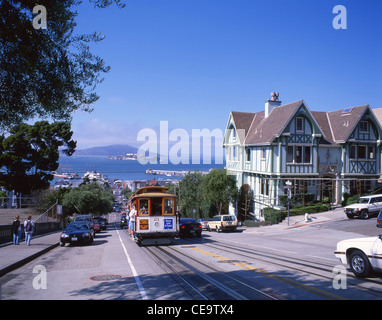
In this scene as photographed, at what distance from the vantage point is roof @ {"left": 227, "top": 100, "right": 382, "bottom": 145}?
3541 centimetres

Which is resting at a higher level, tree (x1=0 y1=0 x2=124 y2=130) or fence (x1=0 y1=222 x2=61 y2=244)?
tree (x1=0 y1=0 x2=124 y2=130)

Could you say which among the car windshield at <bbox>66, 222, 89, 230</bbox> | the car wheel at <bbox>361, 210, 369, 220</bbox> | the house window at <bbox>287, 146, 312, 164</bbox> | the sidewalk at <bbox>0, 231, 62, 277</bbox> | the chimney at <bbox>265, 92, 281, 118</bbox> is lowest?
the sidewalk at <bbox>0, 231, 62, 277</bbox>

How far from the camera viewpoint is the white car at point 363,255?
9906mm

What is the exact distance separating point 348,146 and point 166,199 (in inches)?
941

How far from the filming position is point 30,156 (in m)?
42.9

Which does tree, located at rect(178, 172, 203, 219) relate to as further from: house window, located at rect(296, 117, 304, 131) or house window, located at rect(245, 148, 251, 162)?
house window, located at rect(296, 117, 304, 131)

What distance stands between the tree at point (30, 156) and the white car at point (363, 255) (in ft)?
115

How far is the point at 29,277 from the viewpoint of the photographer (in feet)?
37.6

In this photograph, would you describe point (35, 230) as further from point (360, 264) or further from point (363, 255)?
point (363, 255)

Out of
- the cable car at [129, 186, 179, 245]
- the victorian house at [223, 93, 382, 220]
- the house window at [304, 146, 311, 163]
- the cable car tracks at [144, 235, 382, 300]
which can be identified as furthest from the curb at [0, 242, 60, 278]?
the house window at [304, 146, 311, 163]

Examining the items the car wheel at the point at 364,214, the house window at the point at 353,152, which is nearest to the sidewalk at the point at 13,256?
the car wheel at the point at 364,214

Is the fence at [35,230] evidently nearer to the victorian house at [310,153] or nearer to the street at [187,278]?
the street at [187,278]
